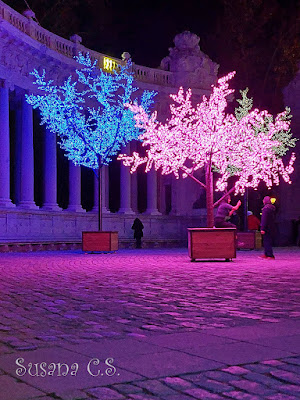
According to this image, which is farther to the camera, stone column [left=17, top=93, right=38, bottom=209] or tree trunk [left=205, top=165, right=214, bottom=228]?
stone column [left=17, top=93, right=38, bottom=209]

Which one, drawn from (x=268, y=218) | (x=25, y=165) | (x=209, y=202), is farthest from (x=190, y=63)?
(x=268, y=218)

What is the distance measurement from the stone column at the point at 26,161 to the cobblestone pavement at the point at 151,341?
20.9 metres

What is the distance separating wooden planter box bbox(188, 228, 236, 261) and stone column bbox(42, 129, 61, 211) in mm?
15605

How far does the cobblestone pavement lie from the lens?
4324 millimetres

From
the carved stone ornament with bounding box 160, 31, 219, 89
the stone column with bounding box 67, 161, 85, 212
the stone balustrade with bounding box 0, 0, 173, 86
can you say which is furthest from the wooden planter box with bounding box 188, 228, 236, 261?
the carved stone ornament with bounding box 160, 31, 219, 89

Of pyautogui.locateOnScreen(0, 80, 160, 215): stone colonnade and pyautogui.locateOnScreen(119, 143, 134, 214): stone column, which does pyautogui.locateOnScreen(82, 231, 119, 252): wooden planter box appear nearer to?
pyautogui.locateOnScreen(0, 80, 160, 215): stone colonnade

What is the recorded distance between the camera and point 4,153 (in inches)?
1207

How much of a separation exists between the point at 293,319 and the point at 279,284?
480cm

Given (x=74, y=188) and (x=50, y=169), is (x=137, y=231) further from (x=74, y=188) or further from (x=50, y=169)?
(x=50, y=169)

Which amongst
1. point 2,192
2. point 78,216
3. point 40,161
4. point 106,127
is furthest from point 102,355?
point 40,161

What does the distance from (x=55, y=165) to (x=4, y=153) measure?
5.10 metres

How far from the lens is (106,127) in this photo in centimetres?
2691

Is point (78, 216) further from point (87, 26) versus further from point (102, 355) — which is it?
point (102, 355)

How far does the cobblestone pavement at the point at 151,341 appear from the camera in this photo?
14.2 ft
